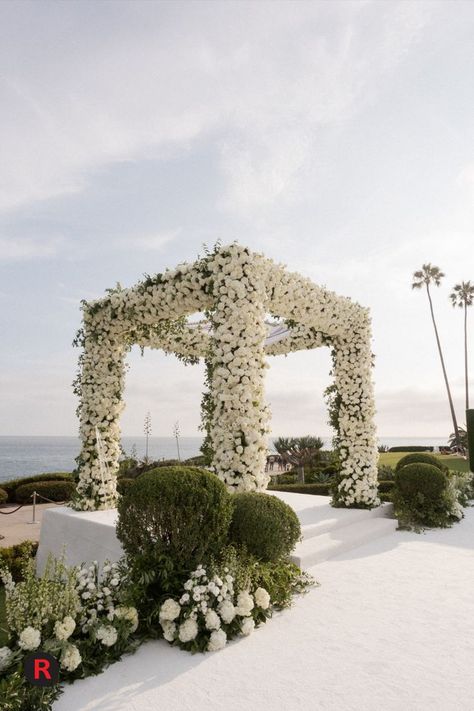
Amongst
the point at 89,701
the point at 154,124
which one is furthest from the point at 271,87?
the point at 89,701

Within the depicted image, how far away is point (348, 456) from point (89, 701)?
24.2 feet

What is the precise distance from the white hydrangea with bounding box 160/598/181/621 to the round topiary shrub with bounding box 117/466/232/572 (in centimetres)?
44

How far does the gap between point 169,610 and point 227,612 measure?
1.69ft

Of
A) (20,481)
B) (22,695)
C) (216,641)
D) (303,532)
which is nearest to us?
(22,695)

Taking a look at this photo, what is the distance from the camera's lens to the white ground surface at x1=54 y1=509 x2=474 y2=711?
124 inches

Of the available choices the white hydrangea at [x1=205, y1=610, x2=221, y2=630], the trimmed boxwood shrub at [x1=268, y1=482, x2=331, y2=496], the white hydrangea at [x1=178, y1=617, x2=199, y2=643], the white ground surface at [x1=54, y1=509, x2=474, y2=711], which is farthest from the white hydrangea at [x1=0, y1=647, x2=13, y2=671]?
the trimmed boxwood shrub at [x1=268, y1=482, x2=331, y2=496]

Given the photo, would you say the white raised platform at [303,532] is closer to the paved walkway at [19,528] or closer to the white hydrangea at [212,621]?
the paved walkway at [19,528]

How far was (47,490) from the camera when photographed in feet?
53.6

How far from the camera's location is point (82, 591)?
4.37 m

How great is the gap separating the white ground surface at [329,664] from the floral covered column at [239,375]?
185cm

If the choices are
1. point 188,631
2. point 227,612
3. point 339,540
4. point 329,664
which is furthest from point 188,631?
point 339,540

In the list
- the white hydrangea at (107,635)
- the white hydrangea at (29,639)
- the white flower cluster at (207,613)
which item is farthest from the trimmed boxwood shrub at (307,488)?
the white hydrangea at (29,639)

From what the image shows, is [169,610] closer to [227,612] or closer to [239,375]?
[227,612]

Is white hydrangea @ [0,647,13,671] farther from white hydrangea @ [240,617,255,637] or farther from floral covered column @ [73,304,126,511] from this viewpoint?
floral covered column @ [73,304,126,511]
